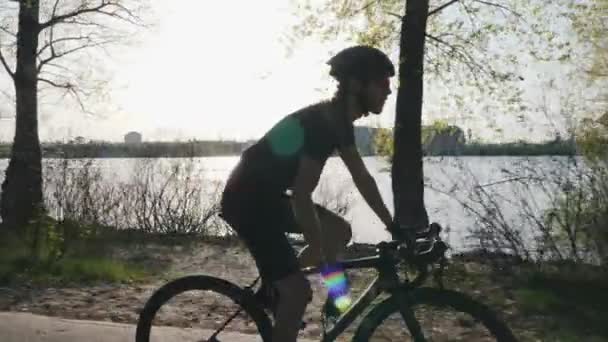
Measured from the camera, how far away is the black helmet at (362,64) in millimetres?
3188

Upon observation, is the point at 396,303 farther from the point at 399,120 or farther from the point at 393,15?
the point at 393,15

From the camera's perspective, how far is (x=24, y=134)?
12.7 meters

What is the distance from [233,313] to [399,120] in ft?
25.9

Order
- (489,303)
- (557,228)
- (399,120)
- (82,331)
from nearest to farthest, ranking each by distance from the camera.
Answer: (82,331), (489,303), (557,228), (399,120)

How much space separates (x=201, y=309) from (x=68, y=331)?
3.73 ft

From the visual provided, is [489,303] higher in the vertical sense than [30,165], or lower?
lower

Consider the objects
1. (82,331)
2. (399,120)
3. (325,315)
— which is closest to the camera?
(325,315)

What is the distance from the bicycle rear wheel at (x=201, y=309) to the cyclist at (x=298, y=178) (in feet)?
0.86

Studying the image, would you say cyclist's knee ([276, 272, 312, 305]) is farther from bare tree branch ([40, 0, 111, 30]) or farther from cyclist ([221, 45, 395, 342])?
bare tree branch ([40, 0, 111, 30])

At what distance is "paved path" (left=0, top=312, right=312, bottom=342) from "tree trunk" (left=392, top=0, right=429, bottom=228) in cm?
644

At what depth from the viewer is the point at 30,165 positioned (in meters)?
12.5

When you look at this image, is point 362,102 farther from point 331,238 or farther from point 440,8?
point 440,8

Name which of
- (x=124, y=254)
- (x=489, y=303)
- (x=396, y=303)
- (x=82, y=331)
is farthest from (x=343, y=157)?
(x=124, y=254)

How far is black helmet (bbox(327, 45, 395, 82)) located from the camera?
10.5ft
